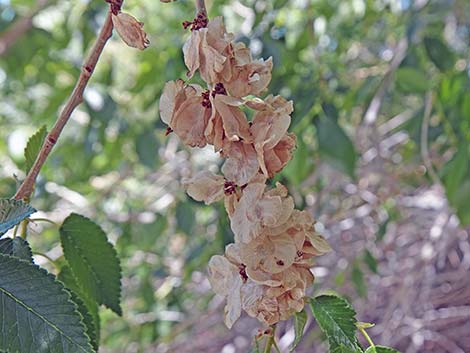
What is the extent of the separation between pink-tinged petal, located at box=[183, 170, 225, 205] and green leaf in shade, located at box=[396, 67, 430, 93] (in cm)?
67

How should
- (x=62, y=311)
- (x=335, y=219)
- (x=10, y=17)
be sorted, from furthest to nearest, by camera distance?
(x=335, y=219) < (x=10, y=17) < (x=62, y=311)

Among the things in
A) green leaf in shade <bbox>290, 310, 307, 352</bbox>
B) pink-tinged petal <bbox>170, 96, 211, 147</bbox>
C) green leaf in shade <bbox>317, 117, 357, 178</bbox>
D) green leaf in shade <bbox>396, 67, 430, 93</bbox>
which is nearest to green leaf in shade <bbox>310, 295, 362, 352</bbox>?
green leaf in shade <bbox>290, 310, 307, 352</bbox>

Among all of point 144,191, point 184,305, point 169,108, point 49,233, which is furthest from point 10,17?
point 169,108

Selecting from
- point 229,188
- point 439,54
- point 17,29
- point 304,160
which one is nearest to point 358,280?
point 304,160

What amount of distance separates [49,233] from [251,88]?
103 centimetres

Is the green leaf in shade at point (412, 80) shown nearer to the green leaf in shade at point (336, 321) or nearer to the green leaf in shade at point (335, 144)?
the green leaf in shade at point (335, 144)

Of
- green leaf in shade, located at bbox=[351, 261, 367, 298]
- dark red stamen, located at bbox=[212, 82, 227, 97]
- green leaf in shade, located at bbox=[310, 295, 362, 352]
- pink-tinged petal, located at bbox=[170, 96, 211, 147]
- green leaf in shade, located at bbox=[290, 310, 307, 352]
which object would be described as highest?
dark red stamen, located at bbox=[212, 82, 227, 97]

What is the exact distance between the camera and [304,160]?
965 mm

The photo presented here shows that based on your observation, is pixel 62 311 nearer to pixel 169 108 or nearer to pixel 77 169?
pixel 169 108

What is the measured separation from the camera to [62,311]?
32cm

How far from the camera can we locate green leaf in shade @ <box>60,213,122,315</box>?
17.3 inches

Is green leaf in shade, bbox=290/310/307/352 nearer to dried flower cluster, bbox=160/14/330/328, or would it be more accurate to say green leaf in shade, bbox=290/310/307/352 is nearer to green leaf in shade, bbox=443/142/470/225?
dried flower cluster, bbox=160/14/330/328

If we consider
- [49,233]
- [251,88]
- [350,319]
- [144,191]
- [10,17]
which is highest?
[10,17]

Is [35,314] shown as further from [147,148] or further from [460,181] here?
[147,148]
